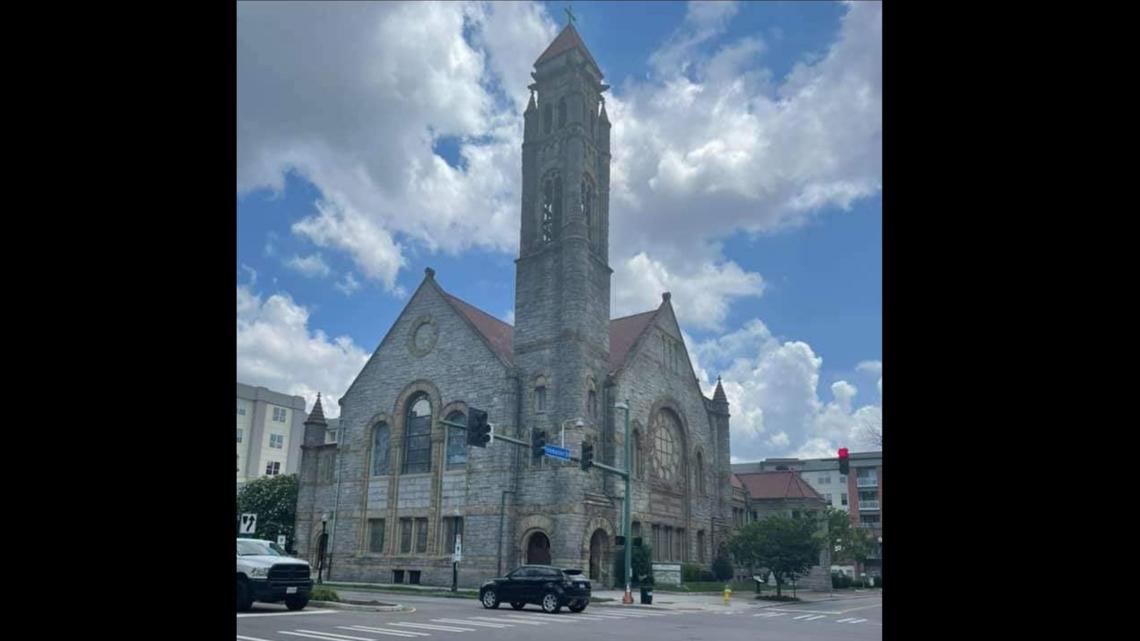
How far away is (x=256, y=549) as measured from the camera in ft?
62.4

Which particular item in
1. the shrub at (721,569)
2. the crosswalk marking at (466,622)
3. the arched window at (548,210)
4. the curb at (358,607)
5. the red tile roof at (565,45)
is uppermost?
the red tile roof at (565,45)

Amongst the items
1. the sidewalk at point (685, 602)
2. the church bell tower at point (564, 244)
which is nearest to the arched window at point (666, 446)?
the church bell tower at point (564, 244)

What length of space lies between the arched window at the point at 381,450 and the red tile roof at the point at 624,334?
13118 millimetres

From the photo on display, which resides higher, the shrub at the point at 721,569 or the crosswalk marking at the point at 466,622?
the crosswalk marking at the point at 466,622

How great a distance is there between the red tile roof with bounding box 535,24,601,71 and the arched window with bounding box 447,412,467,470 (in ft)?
71.8

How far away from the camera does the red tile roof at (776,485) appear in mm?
67000

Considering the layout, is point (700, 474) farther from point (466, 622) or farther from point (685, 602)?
point (466, 622)

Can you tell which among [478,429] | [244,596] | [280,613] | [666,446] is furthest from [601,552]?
[244,596]

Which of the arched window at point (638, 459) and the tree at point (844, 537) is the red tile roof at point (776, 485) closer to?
the tree at point (844, 537)

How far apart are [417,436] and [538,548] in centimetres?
986

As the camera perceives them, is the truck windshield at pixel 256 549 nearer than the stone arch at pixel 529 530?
Yes

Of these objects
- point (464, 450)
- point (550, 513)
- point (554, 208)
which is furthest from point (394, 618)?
point (554, 208)
